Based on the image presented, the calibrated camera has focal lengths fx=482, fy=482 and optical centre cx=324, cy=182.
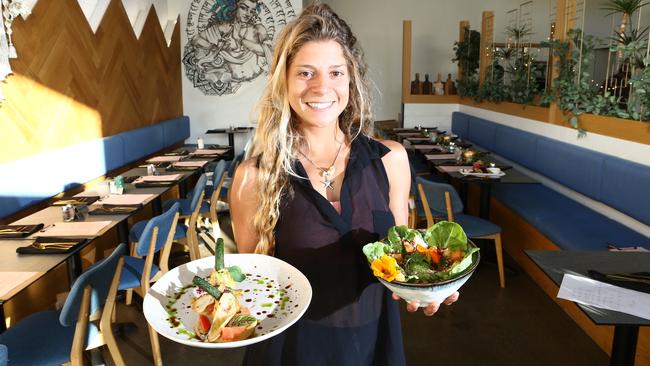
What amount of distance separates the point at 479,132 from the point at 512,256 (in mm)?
2943

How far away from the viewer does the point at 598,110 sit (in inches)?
159

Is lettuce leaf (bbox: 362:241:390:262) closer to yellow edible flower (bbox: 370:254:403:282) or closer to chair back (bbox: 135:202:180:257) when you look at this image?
yellow edible flower (bbox: 370:254:403:282)

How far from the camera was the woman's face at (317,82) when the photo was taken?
3.53 ft

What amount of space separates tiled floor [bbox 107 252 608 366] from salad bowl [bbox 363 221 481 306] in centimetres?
177

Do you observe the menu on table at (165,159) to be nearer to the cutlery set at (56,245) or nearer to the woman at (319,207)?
the cutlery set at (56,245)

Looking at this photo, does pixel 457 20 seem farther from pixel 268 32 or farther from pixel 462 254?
pixel 462 254

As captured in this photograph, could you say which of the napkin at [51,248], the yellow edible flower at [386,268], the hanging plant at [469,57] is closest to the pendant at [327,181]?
the yellow edible flower at [386,268]

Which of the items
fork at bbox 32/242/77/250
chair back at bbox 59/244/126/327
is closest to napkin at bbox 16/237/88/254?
fork at bbox 32/242/77/250

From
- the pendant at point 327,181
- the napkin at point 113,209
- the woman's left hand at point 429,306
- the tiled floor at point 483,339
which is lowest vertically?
the tiled floor at point 483,339

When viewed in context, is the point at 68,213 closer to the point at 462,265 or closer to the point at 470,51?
the point at 462,265

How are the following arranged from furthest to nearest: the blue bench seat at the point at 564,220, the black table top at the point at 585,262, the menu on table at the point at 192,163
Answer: the menu on table at the point at 192,163 → the blue bench seat at the point at 564,220 → the black table top at the point at 585,262

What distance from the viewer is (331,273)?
116cm

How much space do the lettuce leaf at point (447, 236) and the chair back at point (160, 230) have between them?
1.97m

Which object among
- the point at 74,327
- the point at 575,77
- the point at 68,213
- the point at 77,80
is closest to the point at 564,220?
the point at 575,77
